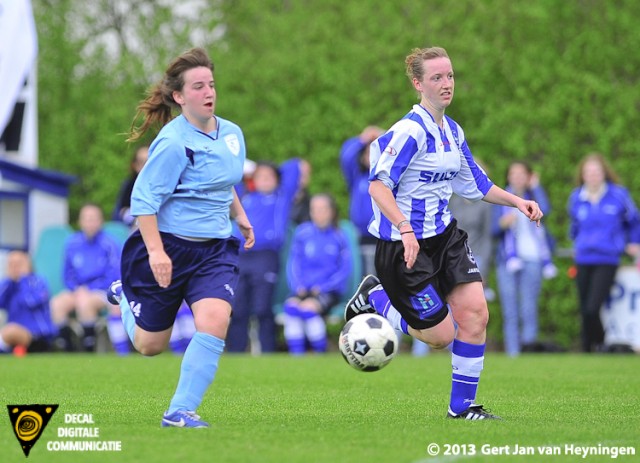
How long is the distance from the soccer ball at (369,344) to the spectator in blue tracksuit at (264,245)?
8289mm

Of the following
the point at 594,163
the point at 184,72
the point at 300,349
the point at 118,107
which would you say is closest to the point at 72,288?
the point at 300,349

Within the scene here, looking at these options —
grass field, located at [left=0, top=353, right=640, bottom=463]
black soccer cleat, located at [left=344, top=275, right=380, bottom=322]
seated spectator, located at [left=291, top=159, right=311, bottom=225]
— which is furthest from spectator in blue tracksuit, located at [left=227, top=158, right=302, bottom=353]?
black soccer cleat, located at [left=344, top=275, right=380, bottom=322]

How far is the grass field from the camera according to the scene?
609 centimetres

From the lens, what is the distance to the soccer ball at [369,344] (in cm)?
769

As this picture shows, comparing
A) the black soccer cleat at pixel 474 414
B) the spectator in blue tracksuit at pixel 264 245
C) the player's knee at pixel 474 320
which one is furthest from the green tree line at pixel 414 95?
the black soccer cleat at pixel 474 414

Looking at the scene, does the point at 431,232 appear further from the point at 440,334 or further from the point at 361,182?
the point at 361,182

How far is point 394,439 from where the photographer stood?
21.5ft

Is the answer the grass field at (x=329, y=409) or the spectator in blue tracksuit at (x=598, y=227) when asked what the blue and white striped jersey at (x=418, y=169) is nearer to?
the grass field at (x=329, y=409)

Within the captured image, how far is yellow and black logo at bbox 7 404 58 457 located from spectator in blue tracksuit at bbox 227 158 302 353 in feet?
30.0

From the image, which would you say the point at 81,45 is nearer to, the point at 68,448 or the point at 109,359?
the point at 109,359

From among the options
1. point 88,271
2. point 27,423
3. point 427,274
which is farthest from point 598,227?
point 27,423

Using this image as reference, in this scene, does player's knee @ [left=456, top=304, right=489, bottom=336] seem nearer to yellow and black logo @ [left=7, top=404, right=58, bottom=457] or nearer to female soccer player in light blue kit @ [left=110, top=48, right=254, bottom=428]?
female soccer player in light blue kit @ [left=110, top=48, right=254, bottom=428]

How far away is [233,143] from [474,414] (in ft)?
7.13

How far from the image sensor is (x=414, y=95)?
708 inches
